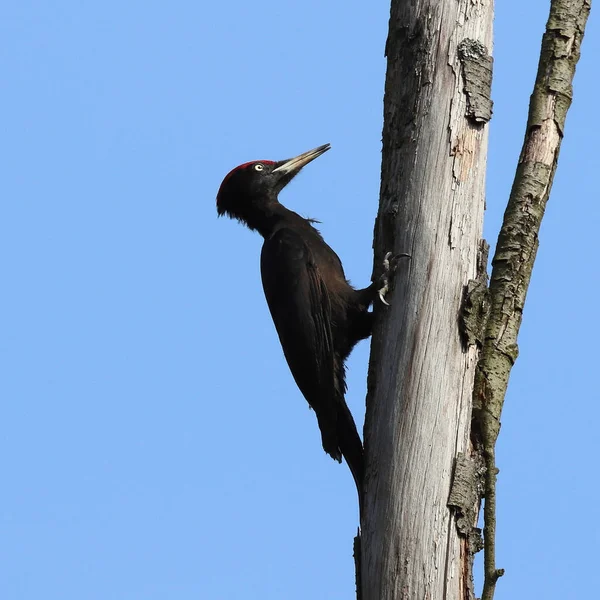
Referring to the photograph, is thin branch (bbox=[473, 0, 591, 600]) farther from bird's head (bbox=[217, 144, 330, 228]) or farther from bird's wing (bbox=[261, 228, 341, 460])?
bird's head (bbox=[217, 144, 330, 228])

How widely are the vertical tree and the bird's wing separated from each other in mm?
771

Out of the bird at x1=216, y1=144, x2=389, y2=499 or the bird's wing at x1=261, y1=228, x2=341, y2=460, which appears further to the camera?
the bird's wing at x1=261, y1=228, x2=341, y2=460

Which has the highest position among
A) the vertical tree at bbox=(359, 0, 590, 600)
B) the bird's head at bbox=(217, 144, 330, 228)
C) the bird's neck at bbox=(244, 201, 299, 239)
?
the bird's head at bbox=(217, 144, 330, 228)

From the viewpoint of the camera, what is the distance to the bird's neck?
532 centimetres

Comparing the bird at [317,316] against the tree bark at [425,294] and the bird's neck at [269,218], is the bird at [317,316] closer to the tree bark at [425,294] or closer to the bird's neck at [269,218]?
the bird's neck at [269,218]

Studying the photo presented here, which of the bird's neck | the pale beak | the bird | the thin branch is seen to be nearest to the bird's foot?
the bird

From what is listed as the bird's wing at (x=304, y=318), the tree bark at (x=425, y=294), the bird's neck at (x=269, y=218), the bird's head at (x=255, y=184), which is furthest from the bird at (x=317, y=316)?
the tree bark at (x=425, y=294)

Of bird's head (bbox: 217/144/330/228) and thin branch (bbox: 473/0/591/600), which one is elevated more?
bird's head (bbox: 217/144/330/228)

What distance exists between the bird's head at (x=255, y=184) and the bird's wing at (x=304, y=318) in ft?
2.49

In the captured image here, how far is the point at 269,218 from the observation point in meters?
5.46

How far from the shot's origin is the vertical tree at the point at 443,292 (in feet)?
10.5

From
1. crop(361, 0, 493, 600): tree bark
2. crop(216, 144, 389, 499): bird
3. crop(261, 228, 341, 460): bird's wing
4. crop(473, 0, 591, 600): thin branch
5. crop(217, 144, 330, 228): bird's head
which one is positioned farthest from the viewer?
crop(217, 144, 330, 228): bird's head

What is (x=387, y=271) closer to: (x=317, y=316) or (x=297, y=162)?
(x=317, y=316)

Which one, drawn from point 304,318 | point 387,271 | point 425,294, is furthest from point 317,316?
point 425,294
